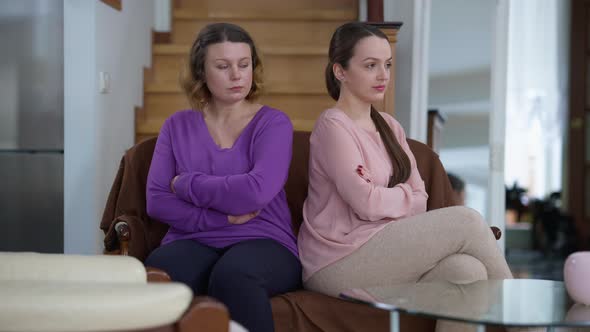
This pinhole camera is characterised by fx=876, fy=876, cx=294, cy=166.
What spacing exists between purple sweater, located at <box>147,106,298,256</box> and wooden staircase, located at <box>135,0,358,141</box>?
74.3 inches

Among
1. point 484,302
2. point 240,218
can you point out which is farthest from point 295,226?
point 484,302

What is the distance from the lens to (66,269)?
63.0 inches

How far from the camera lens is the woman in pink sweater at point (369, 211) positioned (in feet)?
7.86

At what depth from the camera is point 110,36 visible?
4.23 m

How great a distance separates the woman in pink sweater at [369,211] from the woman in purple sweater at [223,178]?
0.39 feet

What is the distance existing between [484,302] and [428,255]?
397mm

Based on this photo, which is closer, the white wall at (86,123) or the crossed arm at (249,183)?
the crossed arm at (249,183)

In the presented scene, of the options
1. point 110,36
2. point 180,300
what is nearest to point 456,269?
point 180,300

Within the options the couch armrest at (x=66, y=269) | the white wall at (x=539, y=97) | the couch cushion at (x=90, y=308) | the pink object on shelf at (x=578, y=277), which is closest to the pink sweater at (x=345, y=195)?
the pink object on shelf at (x=578, y=277)

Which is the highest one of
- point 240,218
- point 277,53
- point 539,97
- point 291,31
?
point 291,31

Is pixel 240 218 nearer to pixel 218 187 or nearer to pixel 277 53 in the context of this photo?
pixel 218 187

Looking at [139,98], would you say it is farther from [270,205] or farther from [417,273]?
[417,273]

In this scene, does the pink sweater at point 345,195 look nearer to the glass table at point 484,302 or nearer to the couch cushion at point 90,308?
the glass table at point 484,302

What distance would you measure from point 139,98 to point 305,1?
1491 millimetres
